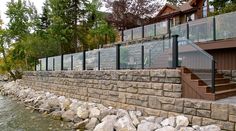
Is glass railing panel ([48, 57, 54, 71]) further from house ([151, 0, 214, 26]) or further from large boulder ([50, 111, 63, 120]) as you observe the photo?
house ([151, 0, 214, 26])

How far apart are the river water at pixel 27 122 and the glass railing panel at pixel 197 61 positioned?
4691 mm

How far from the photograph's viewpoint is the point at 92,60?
1251 cm

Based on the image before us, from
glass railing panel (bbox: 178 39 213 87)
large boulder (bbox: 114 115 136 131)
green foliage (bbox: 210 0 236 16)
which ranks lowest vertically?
large boulder (bbox: 114 115 136 131)

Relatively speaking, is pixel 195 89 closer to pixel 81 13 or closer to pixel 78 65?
pixel 78 65

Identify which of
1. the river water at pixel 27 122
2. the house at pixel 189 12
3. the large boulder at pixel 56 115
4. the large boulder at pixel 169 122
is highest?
the house at pixel 189 12

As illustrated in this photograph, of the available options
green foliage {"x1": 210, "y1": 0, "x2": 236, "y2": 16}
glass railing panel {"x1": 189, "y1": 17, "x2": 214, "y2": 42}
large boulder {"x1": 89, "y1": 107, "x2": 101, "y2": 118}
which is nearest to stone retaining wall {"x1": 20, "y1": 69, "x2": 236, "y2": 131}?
large boulder {"x1": 89, "y1": 107, "x2": 101, "y2": 118}

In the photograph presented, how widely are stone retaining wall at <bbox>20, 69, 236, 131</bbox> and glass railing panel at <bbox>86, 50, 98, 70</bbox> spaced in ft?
1.34

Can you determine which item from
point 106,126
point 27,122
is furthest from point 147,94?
point 27,122

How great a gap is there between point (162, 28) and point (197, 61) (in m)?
8.34

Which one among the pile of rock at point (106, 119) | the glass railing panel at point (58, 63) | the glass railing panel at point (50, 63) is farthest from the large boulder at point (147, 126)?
the glass railing panel at point (50, 63)

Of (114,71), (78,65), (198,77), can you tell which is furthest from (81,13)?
(198,77)

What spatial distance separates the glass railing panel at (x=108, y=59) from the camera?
10930mm

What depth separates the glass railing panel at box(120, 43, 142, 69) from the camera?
975 centimetres

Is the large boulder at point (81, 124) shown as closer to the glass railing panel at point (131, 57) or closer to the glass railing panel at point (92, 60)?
the glass railing panel at point (131, 57)
